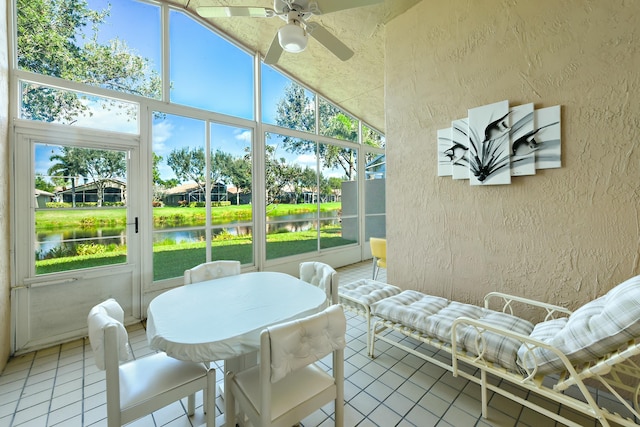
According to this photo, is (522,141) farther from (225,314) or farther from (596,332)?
(225,314)

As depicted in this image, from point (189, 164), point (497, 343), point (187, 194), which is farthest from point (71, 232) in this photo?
point (497, 343)

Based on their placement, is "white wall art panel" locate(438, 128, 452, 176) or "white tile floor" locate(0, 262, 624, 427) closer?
"white tile floor" locate(0, 262, 624, 427)

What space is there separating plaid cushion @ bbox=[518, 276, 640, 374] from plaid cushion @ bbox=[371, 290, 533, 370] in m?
0.10

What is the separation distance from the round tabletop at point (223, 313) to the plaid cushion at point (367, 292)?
0.65 m

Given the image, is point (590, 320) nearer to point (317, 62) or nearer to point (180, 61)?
point (317, 62)

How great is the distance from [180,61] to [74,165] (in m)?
1.79

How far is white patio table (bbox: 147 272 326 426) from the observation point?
119cm

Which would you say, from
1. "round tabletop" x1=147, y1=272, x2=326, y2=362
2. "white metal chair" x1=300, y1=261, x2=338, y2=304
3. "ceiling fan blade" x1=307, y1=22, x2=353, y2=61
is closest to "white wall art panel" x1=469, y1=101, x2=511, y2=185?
"ceiling fan blade" x1=307, y1=22, x2=353, y2=61

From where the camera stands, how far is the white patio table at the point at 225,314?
3.90 ft

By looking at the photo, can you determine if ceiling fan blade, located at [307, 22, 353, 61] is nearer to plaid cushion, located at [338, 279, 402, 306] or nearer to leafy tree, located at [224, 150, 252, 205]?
plaid cushion, located at [338, 279, 402, 306]

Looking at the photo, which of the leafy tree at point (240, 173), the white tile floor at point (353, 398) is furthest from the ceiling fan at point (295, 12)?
the white tile floor at point (353, 398)

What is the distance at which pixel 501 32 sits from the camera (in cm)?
213

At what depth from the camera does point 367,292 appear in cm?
249

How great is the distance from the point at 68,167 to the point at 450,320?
3.71 metres
